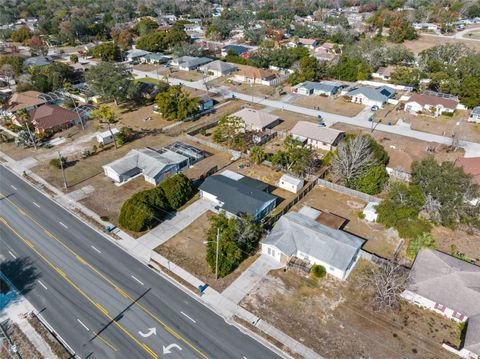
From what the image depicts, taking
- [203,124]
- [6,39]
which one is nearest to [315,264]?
[203,124]

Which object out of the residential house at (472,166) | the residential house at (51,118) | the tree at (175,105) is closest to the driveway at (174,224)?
the tree at (175,105)

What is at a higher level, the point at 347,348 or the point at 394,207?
the point at 394,207

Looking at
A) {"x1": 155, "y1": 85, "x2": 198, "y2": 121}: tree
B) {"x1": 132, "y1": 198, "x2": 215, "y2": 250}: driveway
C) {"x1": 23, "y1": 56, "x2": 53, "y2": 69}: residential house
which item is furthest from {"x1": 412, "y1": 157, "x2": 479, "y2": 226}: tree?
{"x1": 23, "y1": 56, "x2": 53, "y2": 69}: residential house

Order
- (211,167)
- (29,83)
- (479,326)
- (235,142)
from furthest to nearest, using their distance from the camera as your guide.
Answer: (29,83), (235,142), (211,167), (479,326)

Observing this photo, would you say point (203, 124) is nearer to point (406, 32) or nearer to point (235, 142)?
point (235, 142)

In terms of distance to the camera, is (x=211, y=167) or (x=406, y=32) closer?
(x=211, y=167)

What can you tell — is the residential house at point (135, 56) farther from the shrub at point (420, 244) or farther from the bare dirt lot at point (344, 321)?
the shrub at point (420, 244)
